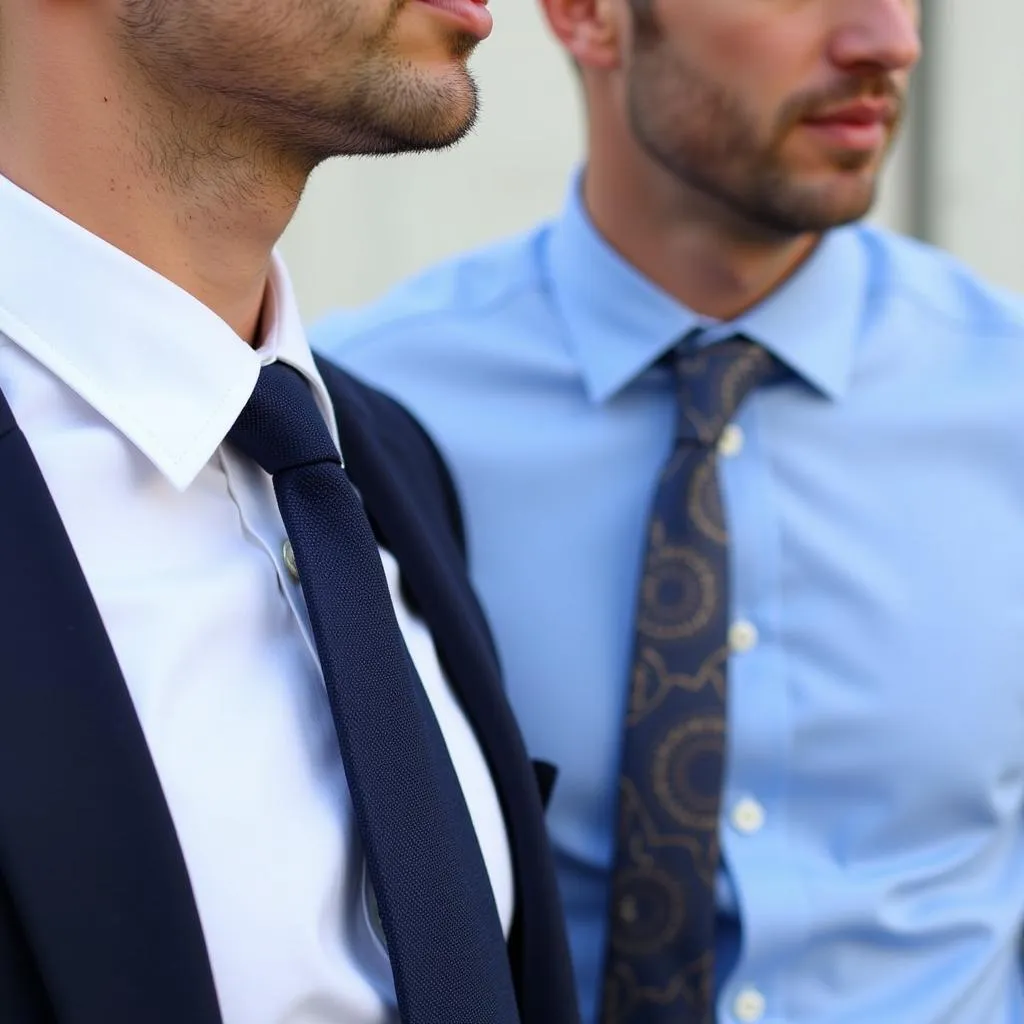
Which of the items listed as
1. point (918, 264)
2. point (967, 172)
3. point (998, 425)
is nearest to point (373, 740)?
point (998, 425)

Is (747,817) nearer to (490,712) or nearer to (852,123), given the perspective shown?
(490,712)

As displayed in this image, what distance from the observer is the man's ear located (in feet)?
5.87

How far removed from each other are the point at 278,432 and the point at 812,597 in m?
0.72

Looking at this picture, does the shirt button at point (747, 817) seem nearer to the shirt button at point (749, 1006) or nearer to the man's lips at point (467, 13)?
the shirt button at point (749, 1006)

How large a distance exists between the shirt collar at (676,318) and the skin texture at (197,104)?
53 centimetres

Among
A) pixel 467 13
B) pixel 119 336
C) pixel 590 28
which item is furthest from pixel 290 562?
pixel 590 28

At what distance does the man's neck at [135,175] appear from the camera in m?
1.08

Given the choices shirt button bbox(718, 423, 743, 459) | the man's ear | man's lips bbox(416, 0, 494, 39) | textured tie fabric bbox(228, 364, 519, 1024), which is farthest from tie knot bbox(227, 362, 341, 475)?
the man's ear

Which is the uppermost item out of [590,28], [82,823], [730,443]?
[590,28]

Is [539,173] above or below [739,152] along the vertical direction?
below

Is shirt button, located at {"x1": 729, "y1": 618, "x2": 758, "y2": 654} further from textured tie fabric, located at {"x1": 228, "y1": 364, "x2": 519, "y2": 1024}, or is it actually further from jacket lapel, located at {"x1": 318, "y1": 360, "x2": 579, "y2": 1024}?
textured tie fabric, located at {"x1": 228, "y1": 364, "x2": 519, "y2": 1024}

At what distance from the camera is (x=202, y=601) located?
1030 mm

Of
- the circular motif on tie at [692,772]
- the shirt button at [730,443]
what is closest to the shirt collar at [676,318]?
the shirt button at [730,443]

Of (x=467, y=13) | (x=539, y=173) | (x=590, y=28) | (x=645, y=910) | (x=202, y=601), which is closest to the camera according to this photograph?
(x=202, y=601)
